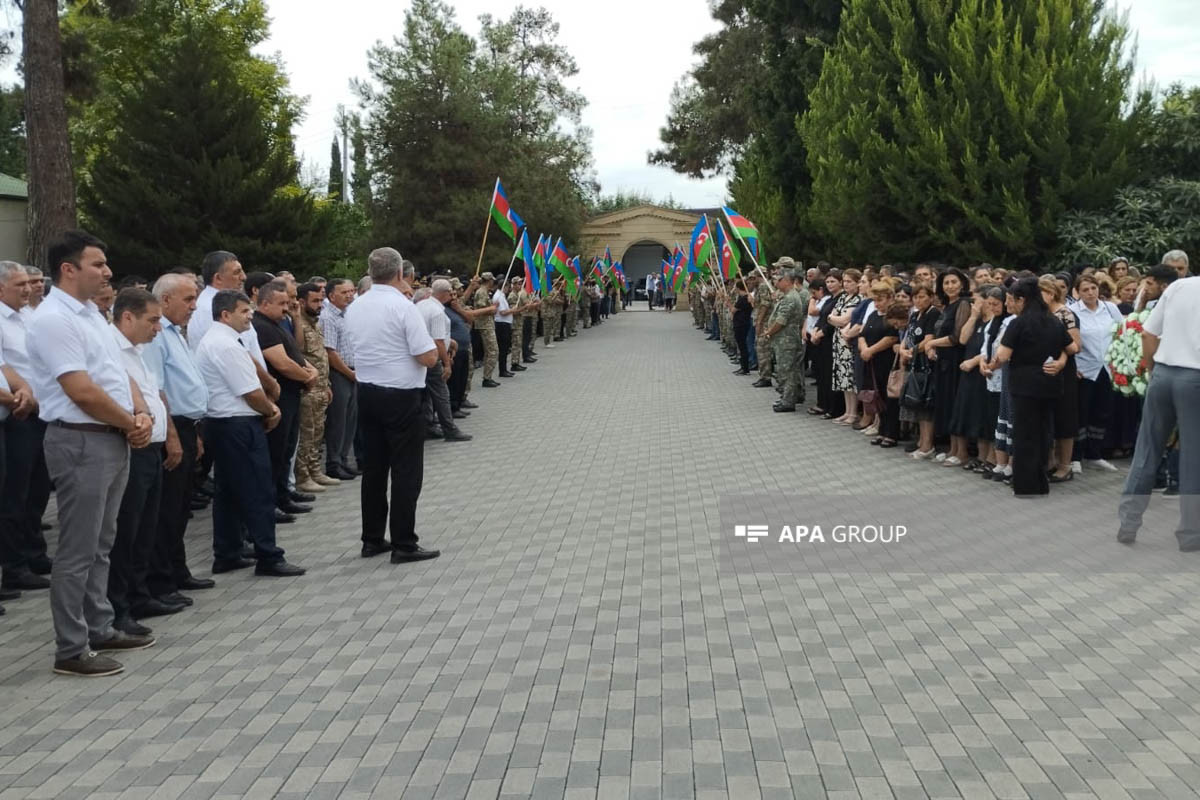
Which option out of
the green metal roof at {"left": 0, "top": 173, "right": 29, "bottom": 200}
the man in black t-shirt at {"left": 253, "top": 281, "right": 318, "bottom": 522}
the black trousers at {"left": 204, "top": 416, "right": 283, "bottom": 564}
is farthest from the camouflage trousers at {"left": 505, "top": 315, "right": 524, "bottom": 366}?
the black trousers at {"left": 204, "top": 416, "right": 283, "bottom": 564}

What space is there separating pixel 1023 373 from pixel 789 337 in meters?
7.04

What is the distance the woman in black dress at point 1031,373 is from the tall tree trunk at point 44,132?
51.5 ft

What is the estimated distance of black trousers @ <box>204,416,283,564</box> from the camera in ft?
24.3

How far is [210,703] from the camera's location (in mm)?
5141

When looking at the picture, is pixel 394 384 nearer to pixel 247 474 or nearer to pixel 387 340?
pixel 387 340

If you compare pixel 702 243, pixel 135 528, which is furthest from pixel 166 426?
pixel 702 243

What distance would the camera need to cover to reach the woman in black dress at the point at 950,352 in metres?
11.4

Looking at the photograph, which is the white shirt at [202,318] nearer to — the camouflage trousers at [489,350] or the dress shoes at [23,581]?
the dress shoes at [23,581]

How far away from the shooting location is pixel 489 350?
824 inches

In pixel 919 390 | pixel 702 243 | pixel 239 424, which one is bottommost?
pixel 919 390

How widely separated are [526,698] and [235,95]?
26.0 meters

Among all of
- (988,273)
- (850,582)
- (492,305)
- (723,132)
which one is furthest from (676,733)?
(723,132)

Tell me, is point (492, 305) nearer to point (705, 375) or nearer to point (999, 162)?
point (705, 375)

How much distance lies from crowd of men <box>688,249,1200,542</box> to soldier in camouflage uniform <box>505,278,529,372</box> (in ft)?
32.0
